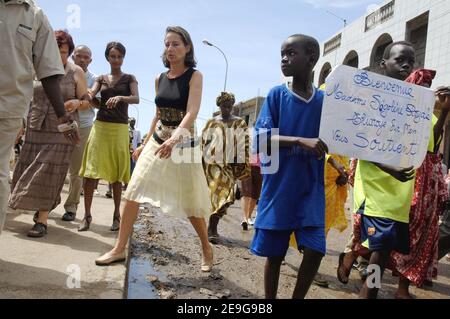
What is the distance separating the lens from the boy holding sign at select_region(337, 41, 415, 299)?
2951 mm

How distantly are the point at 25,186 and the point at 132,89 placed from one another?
1.47 m

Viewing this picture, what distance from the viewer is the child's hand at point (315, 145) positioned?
253cm

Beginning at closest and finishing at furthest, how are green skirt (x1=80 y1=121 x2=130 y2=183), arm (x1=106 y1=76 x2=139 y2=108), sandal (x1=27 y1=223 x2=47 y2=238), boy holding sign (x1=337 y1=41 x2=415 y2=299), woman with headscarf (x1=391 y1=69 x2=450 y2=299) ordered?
boy holding sign (x1=337 y1=41 x2=415 y2=299)
woman with headscarf (x1=391 y1=69 x2=450 y2=299)
sandal (x1=27 y1=223 x2=47 y2=238)
arm (x1=106 y1=76 x2=139 y2=108)
green skirt (x1=80 y1=121 x2=130 y2=183)

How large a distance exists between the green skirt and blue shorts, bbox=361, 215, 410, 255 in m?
2.67

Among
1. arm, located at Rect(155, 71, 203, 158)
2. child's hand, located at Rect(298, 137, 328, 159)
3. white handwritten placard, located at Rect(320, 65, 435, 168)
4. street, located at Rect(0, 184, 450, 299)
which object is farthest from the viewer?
arm, located at Rect(155, 71, 203, 158)

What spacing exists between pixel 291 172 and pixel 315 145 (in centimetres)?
23

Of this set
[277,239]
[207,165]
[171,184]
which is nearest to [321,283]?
[277,239]

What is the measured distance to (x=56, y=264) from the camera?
319 cm

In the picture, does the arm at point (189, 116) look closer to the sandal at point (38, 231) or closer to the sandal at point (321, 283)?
the sandal at point (38, 231)

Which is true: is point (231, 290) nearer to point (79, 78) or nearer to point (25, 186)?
point (25, 186)

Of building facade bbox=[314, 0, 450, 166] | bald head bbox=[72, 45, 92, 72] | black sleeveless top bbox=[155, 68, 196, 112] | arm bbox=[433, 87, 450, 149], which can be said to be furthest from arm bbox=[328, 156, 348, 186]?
building facade bbox=[314, 0, 450, 166]

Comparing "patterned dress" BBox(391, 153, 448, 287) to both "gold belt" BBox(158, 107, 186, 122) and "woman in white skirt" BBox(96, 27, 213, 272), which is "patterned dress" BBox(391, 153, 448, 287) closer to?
"woman in white skirt" BBox(96, 27, 213, 272)

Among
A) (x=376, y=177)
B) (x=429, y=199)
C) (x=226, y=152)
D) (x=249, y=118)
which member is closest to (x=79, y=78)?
(x=226, y=152)

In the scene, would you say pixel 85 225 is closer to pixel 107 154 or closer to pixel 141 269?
pixel 107 154
